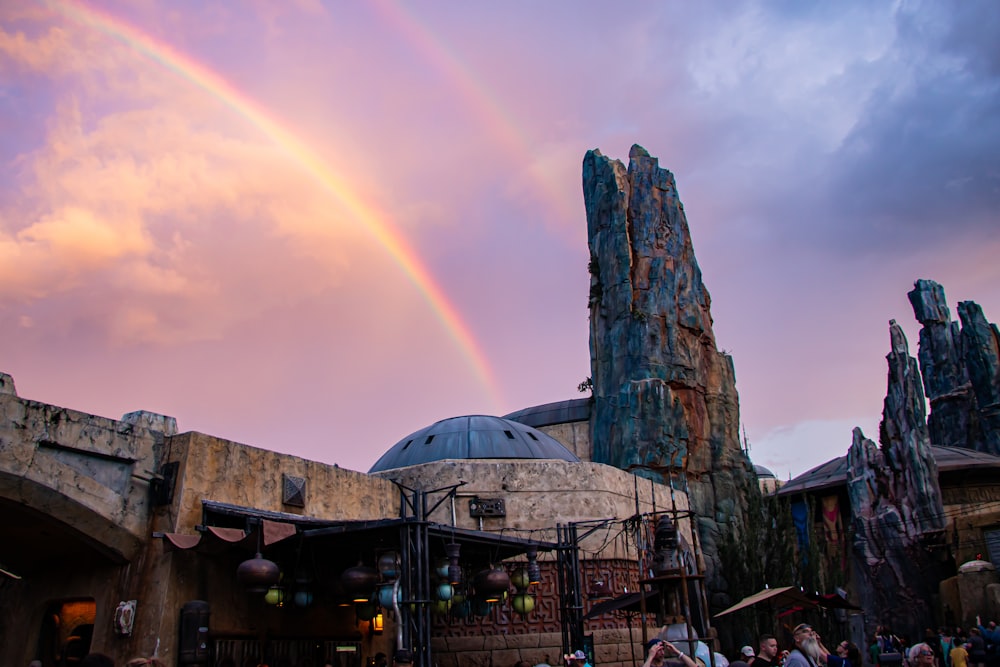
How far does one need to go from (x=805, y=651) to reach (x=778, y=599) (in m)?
8.72

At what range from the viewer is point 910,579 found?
32625mm

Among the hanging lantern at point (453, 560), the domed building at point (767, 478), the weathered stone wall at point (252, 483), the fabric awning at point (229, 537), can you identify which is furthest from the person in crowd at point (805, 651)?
the domed building at point (767, 478)

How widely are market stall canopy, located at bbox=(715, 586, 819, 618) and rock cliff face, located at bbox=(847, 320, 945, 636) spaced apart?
812 inches

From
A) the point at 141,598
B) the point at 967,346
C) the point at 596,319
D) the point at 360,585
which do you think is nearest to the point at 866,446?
the point at 596,319

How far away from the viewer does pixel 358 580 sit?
12188mm

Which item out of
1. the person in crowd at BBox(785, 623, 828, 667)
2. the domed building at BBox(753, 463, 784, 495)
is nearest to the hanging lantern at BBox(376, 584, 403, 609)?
the person in crowd at BBox(785, 623, 828, 667)

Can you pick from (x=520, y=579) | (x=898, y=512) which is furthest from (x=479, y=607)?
(x=898, y=512)

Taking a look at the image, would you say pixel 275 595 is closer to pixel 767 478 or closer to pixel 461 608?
pixel 461 608

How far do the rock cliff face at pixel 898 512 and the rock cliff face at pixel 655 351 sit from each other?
5.18 m

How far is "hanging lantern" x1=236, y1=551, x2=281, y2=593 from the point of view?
36.9 feet

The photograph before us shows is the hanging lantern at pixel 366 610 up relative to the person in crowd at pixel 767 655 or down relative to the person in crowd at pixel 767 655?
up

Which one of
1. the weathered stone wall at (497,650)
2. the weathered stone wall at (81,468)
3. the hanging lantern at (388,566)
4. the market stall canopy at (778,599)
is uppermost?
the weathered stone wall at (81,468)

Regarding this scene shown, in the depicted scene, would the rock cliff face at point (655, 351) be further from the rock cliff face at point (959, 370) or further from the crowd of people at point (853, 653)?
the rock cliff face at point (959, 370)

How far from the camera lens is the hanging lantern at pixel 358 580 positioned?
1220cm
